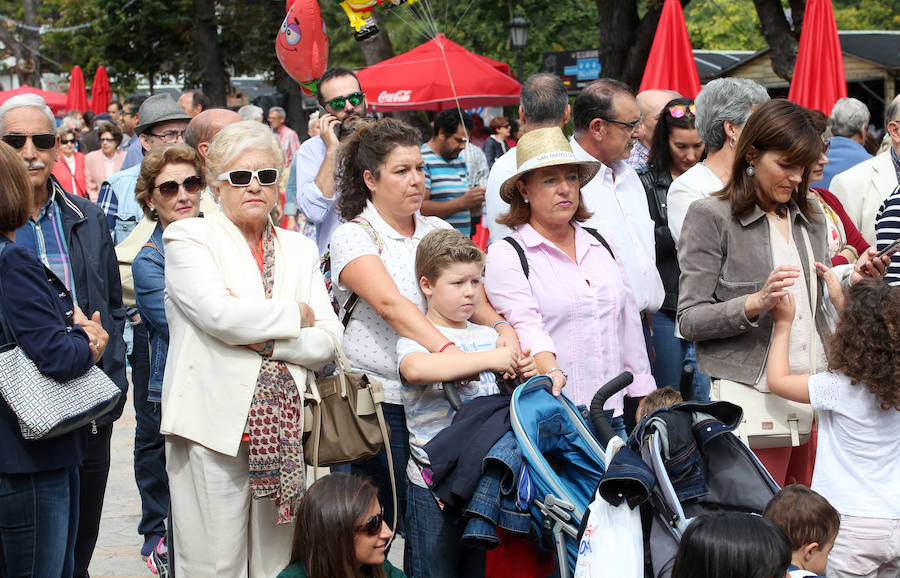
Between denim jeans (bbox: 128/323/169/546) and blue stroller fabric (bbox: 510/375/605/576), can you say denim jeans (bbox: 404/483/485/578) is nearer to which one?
blue stroller fabric (bbox: 510/375/605/576)

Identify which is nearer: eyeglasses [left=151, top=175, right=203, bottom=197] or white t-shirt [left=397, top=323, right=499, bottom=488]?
white t-shirt [left=397, top=323, right=499, bottom=488]

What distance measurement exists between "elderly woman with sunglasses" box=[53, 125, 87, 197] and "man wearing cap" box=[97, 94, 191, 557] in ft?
13.5

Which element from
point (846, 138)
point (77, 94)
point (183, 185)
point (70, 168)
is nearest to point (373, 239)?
point (183, 185)

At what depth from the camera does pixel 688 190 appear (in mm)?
4930

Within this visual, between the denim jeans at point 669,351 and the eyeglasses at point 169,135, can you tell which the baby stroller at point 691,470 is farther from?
the eyeglasses at point 169,135

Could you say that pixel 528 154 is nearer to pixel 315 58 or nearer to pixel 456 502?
pixel 456 502

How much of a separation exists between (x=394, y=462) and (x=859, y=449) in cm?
188

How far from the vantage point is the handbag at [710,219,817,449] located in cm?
405

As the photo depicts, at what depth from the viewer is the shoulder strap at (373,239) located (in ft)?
13.8

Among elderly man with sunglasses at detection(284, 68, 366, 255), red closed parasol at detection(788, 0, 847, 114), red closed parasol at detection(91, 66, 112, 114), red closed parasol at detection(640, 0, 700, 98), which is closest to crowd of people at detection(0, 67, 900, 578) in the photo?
elderly man with sunglasses at detection(284, 68, 366, 255)

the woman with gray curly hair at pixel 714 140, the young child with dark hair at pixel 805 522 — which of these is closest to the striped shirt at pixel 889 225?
the woman with gray curly hair at pixel 714 140

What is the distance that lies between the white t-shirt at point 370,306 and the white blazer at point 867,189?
3262 millimetres

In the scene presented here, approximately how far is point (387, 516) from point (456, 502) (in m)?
1.01

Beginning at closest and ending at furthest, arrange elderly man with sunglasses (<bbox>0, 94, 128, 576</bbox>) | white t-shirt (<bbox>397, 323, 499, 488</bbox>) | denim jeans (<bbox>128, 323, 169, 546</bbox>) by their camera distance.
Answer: white t-shirt (<bbox>397, 323, 499, 488</bbox>) < elderly man with sunglasses (<bbox>0, 94, 128, 576</bbox>) < denim jeans (<bbox>128, 323, 169, 546</bbox>)
